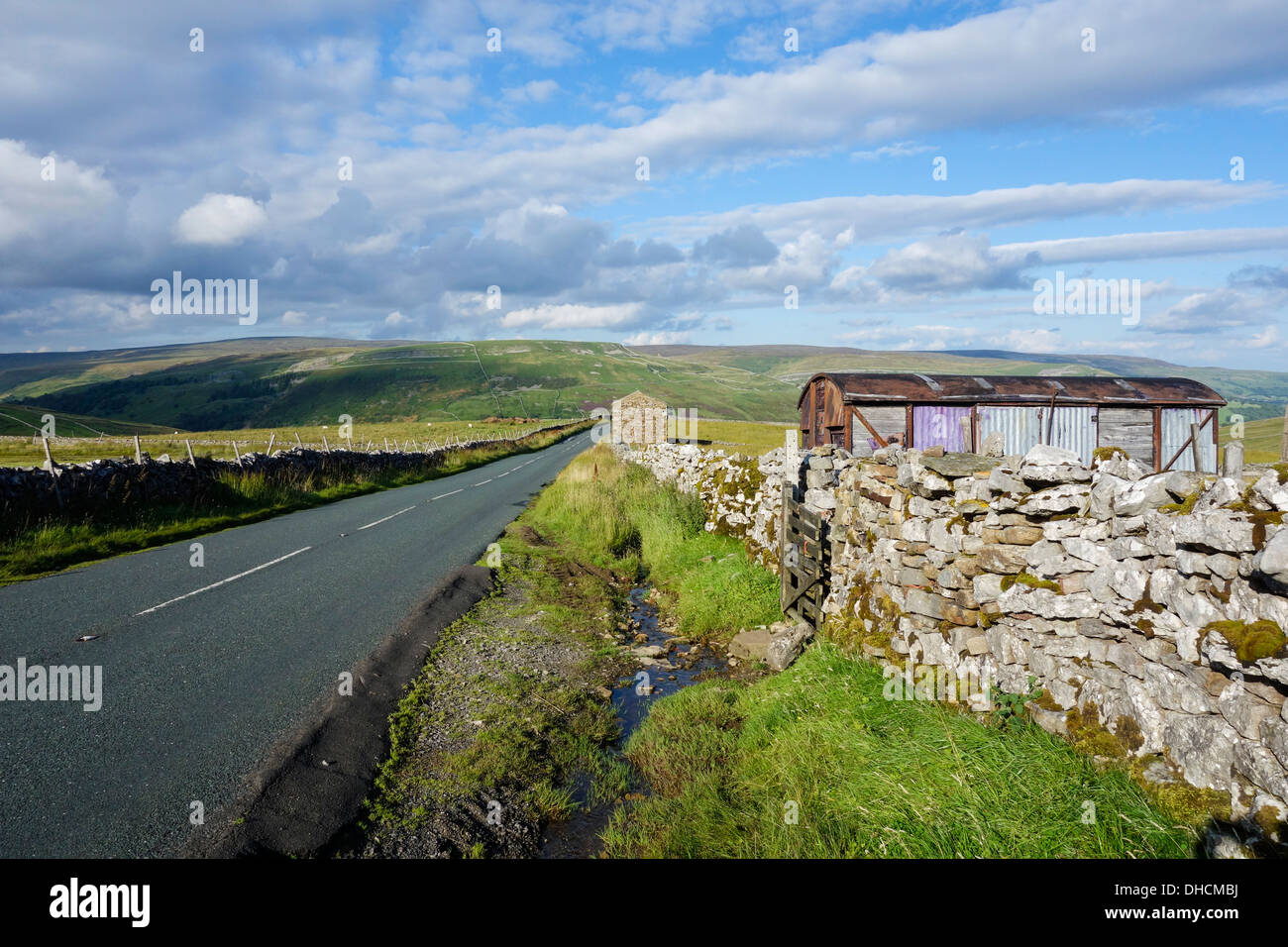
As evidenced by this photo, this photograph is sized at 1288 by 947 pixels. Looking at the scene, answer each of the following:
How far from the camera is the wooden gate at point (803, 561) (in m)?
9.57

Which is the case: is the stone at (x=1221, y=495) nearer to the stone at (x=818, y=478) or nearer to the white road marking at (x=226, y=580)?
the stone at (x=818, y=478)

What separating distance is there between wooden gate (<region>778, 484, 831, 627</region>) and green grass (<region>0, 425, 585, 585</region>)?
12502 mm

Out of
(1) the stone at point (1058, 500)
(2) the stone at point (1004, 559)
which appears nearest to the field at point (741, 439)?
(2) the stone at point (1004, 559)

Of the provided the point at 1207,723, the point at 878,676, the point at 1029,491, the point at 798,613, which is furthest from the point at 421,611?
the point at 1207,723

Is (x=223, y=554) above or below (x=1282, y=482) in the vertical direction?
below

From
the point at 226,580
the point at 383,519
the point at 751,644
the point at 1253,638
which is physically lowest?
the point at 751,644

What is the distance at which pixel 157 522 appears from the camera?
53.4ft

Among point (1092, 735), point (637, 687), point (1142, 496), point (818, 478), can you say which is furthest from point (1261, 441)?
point (1092, 735)

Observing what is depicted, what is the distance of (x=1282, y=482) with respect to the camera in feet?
11.9

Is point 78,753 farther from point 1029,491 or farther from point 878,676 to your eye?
point 1029,491

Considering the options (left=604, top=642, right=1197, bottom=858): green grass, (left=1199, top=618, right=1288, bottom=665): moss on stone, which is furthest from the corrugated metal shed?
(left=1199, top=618, right=1288, bottom=665): moss on stone

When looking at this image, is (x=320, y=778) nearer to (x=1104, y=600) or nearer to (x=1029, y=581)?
(x=1029, y=581)

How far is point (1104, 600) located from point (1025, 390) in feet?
63.1
